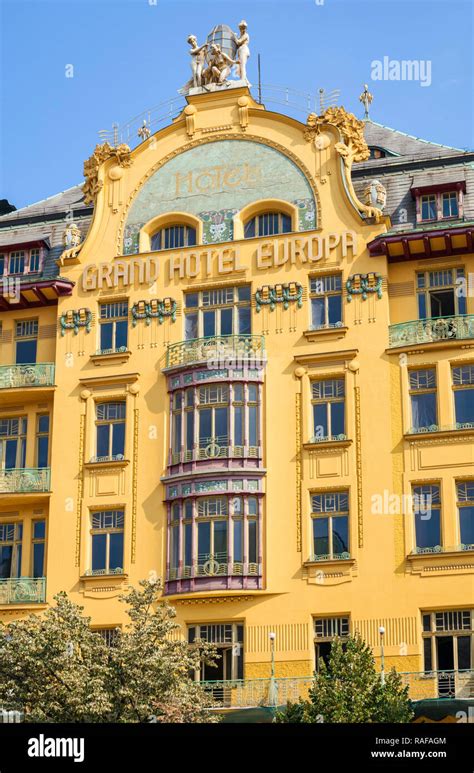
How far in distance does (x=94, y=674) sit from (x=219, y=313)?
52.4 feet

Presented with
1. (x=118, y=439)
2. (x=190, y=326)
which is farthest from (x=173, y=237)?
(x=118, y=439)

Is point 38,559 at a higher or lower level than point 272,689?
higher

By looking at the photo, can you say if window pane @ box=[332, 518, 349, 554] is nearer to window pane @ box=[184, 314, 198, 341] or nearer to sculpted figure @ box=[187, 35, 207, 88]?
window pane @ box=[184, 314, 198, 341]

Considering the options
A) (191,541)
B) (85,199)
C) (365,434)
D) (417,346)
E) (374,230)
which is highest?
(85,199)

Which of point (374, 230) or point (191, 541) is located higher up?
point (374, 230)

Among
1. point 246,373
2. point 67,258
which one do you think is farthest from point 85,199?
point 246,373

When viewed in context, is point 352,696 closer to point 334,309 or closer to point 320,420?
point 320,420

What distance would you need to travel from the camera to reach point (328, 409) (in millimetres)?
45438

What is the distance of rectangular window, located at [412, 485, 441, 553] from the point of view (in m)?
42.9

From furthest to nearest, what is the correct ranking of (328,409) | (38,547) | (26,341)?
(26,341) → (38,547) → (328,409)

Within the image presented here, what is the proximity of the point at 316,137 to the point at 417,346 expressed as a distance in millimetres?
9354

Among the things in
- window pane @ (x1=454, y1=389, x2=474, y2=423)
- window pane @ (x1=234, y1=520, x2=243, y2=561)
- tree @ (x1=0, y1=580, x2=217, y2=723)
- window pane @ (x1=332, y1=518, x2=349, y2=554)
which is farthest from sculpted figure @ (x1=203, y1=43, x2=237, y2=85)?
tree @ (x1=0, y1=580, x2=217, y2=723)

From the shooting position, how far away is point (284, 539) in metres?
44.3

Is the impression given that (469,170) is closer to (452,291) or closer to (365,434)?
(452,291)
